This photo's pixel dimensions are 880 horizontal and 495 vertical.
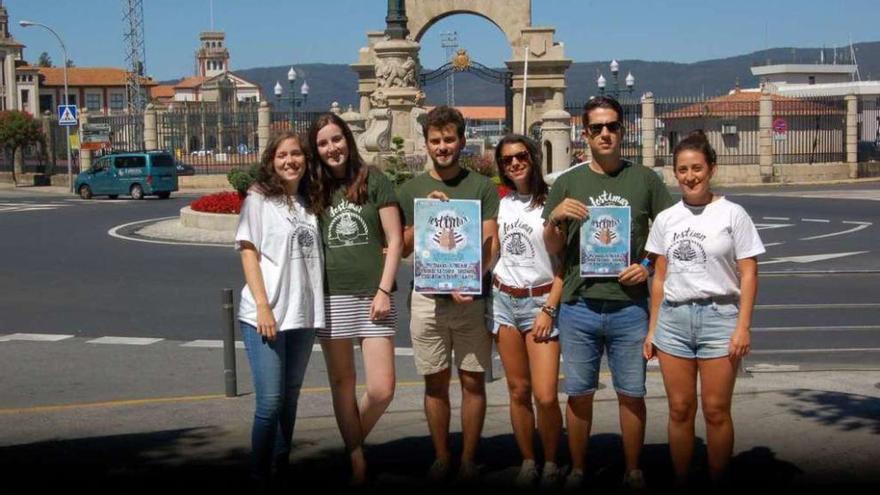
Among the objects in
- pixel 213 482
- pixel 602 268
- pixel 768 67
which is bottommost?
pixel 213 482

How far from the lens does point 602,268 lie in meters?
6.41

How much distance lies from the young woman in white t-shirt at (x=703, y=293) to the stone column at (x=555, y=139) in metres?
31.0

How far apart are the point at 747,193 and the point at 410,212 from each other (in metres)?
34.3

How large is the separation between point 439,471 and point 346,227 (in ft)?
4.42

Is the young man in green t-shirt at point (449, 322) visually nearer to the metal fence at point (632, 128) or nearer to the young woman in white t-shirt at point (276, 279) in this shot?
the young woman in white t-shirt at point (276, 279)

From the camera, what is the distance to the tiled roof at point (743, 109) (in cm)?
4869

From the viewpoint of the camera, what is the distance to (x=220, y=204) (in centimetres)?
2662

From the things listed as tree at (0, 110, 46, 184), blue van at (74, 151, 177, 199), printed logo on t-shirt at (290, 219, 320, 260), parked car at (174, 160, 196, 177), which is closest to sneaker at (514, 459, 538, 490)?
printed logo on t-shirt at (290, 219, 320, 260)

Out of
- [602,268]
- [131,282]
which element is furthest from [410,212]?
[131,282]

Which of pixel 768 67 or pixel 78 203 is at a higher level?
pixel 768 67

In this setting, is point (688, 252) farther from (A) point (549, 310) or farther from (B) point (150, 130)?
(B) point (150, 130)

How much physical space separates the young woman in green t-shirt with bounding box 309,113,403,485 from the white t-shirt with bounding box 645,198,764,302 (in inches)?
54.7

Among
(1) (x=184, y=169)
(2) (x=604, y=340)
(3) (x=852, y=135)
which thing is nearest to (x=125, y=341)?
(2) (x=604, y=340)

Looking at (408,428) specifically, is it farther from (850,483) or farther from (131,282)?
(131,282)
